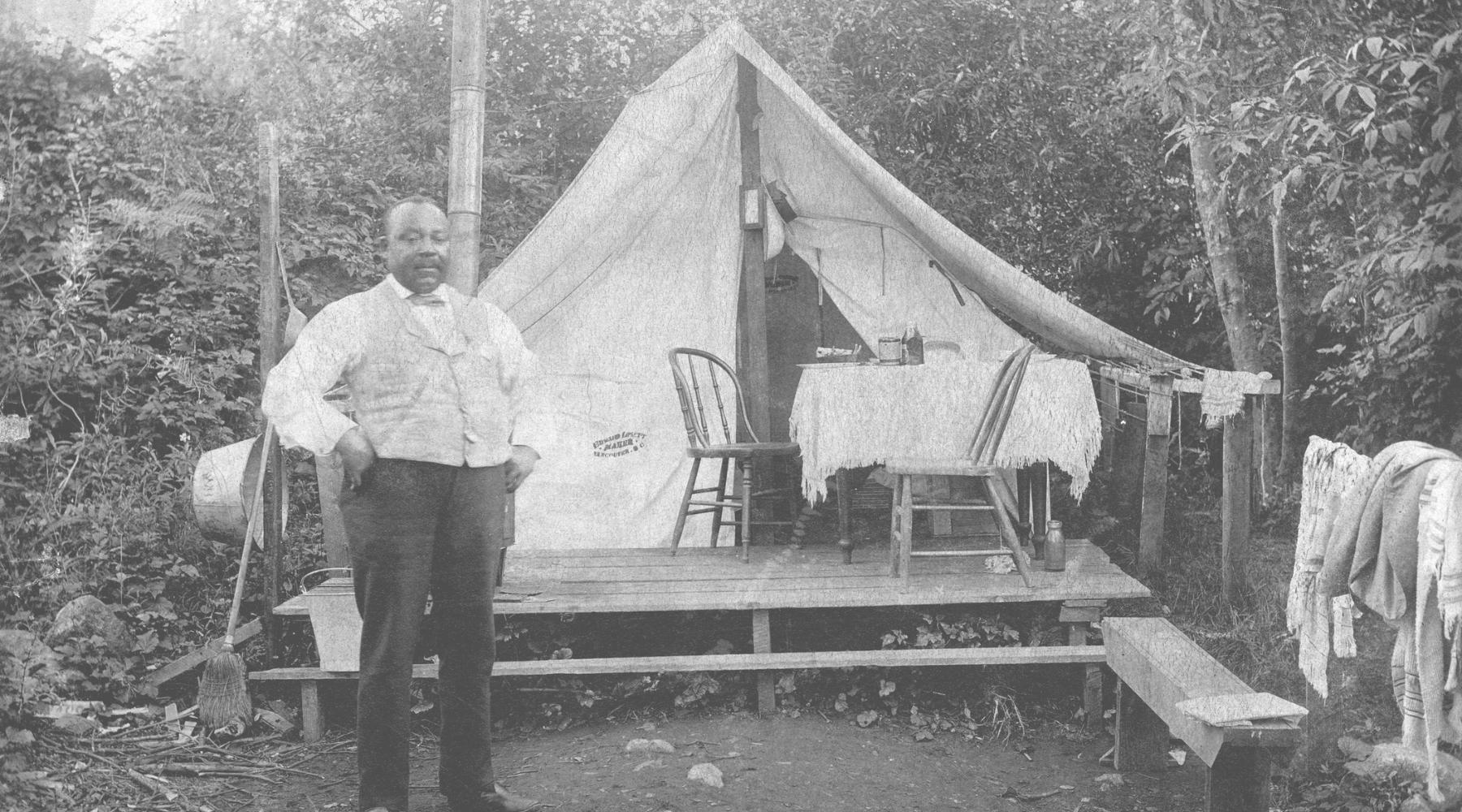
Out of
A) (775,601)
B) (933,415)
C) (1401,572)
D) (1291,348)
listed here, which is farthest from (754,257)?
(1291,348)

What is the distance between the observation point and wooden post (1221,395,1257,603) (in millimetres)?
4727

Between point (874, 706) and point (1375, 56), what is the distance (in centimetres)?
269

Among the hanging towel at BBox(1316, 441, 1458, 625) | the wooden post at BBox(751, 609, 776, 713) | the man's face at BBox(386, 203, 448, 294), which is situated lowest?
the wooden post at BBox(751, 609, 776, 713)

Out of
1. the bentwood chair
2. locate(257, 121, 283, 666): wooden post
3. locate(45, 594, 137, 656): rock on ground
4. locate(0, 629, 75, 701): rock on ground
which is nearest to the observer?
locate(0, 629, 75, 701): rock on ground

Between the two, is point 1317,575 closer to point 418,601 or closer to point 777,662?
point 777,662

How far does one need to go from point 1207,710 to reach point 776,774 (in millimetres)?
1436

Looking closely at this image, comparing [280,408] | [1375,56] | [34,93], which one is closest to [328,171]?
[34,93]

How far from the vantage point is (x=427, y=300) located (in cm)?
285

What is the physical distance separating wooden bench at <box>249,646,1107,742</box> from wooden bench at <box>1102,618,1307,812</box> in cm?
51

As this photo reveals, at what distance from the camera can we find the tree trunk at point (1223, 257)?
6117 mm

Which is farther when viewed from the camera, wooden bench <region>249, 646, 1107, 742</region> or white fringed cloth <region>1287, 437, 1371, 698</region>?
wooden bench <region>249, 646, 1107, 742</region>

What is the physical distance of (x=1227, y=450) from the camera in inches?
187

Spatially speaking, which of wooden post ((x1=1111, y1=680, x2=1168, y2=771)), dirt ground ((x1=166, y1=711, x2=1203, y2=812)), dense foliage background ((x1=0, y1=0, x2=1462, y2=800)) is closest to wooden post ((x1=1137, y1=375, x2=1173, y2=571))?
dense foliage background ((x1=0, y1=0, x2=1462, y2=800))

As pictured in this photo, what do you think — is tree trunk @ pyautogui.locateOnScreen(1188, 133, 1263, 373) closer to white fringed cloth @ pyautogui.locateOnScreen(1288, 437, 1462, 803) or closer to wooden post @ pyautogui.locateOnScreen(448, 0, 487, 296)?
white fringed cloth @ pyautogui.locateOnScreen(1288, 437, 1462, 803)
